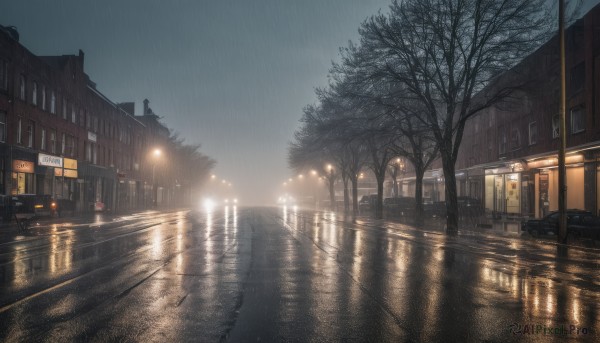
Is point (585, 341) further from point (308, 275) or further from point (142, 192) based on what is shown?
point (142, 192)

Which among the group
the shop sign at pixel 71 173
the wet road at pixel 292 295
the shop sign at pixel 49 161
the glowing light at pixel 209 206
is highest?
the shop sign at pixel 49 161

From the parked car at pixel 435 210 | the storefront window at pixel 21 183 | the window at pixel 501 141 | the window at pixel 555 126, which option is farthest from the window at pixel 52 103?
the window at pixel 555 126

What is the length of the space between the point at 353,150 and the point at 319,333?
42309 millimetres

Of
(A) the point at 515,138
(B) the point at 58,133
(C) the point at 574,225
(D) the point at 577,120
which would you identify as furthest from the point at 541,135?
(B) the point at 58,133

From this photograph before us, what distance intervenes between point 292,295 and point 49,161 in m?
36.6

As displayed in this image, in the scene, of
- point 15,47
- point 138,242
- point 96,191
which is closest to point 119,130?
point 96,191

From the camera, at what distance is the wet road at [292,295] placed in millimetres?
6512

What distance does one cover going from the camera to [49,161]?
131ft

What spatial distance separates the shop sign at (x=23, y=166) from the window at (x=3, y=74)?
194 inches

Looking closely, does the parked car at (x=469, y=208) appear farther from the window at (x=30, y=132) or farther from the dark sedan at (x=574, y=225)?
the window at (x=30, y=132)

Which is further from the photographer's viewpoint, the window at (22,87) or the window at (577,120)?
the window at (22,87)

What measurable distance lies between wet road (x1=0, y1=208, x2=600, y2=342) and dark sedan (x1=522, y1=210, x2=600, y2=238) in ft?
16.5

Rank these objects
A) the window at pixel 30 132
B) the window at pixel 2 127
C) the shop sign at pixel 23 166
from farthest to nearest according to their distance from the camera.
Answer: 1. the window at pixel 30 132
2. the shop sign at pixel 23 166
3. the window at pixel 2 127

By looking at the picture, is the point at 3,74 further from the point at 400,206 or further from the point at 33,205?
the point at 400,206
